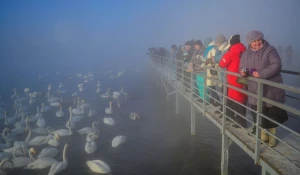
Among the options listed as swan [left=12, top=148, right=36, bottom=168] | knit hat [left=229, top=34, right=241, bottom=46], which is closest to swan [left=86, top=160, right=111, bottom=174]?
swan [left=12, top=148, right=36, bottom=168]

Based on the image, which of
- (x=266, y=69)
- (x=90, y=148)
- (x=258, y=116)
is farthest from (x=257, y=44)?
(x=90, y=148)

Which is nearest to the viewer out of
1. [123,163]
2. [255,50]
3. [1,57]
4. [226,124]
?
[255,50]

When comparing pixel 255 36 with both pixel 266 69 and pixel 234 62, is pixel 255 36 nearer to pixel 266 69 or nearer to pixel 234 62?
pixel 266 69

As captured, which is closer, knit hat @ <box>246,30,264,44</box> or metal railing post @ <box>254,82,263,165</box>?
metal railing post @ <box>254,82,263,165</box>

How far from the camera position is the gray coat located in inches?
170

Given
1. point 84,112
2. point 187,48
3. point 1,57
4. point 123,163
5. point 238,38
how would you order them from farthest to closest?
point 1,57, point 84,112, point 187,48, point 123,163, point 238,38

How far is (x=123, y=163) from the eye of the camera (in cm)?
985

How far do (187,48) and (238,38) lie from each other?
16.4 feet

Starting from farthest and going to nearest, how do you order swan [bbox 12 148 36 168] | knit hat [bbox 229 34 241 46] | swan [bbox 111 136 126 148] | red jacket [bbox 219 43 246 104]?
swan [bbox 111 136 126 148], swan [bbox 12 148 36 168], knit hat [bbox 229 34 241 46], red jacket [bbox 219 43 246 104]

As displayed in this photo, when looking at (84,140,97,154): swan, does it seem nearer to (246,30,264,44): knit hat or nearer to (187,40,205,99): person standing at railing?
(187,40,205,99): person standing at railing

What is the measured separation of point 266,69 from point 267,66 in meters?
0.17

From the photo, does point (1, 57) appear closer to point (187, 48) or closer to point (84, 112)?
point (84, 112)

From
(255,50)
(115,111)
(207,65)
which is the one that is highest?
(255,50)

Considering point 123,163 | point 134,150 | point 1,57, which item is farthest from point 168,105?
point 1,57
